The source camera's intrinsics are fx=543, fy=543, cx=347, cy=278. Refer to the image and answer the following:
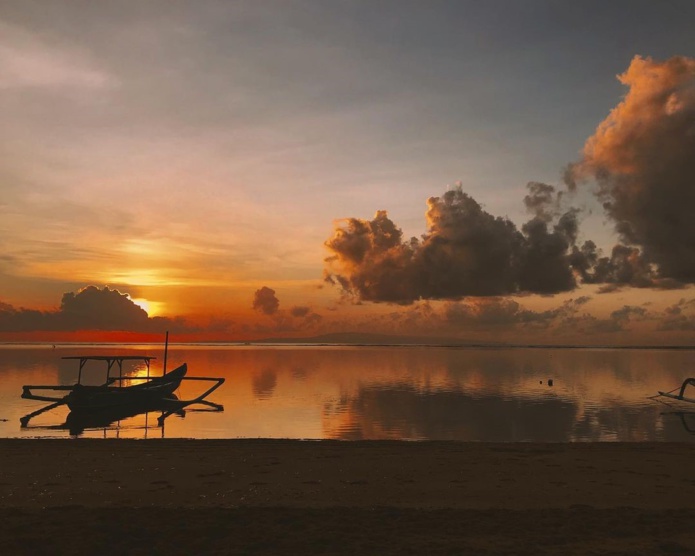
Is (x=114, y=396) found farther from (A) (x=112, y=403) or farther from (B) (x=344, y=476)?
(B) (x=344, y=476)

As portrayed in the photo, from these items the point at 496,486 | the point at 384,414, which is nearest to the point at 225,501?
the point at 496,486

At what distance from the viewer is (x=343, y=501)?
14844mm

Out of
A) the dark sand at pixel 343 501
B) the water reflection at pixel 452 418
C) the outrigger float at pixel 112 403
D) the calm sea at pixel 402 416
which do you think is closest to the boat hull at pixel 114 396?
the outrigger float at pixel 112 403

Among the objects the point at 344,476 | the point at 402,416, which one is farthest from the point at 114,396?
the point at 344,476

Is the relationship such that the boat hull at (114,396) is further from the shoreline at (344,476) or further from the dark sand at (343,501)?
the dark sand at (343,501)

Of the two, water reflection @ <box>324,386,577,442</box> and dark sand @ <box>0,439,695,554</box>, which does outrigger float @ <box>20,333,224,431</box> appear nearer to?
water reflection @ <box>324,386,577,442</box>

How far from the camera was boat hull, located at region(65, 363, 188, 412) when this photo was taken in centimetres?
4803

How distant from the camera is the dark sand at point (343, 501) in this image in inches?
448

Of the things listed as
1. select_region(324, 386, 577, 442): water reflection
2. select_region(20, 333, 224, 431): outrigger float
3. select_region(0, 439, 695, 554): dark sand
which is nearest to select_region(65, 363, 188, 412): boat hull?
select_region(20, 333, 224, 431): outrigger float

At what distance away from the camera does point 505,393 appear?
231ft

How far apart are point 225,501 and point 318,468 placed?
215 inches

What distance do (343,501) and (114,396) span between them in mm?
41588

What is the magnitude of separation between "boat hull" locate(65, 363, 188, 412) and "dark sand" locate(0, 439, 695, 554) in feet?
84.1

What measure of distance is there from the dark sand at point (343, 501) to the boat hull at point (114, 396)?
1009 inches
